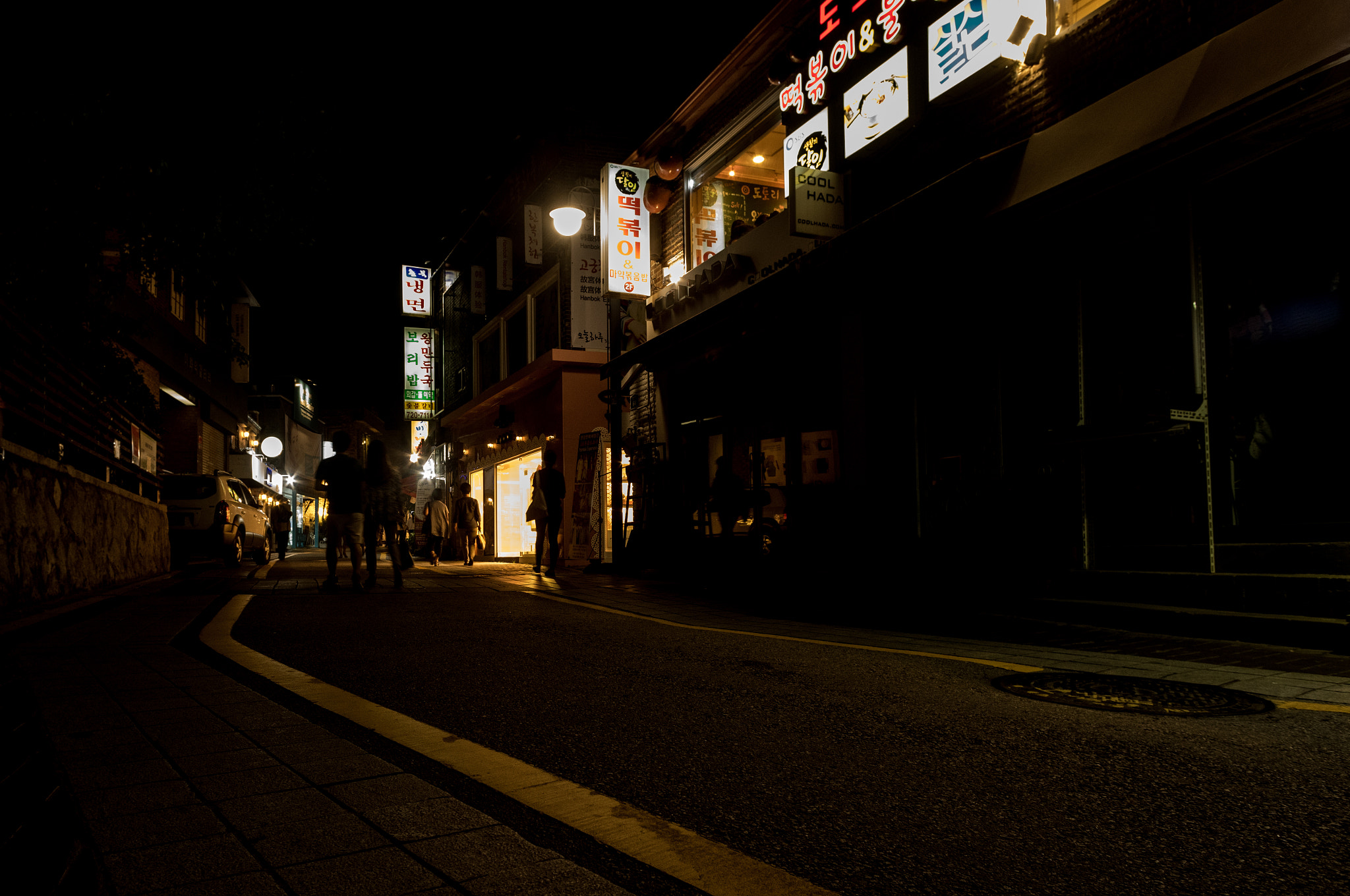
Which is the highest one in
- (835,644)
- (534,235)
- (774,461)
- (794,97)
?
(534,235)

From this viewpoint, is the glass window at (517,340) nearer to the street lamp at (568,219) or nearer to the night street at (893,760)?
the street lamp at (568,219)

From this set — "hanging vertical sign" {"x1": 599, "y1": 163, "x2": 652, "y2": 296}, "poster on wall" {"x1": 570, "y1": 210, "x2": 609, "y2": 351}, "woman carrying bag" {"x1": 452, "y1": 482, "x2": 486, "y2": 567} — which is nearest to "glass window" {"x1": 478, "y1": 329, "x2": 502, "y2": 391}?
"poster on wall" {"x1": 570, "y1": 210, "x2": 609, "y2": 351}

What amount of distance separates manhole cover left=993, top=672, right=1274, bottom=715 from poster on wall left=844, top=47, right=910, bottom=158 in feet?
25.9

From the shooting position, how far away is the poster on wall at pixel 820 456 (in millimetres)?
11961

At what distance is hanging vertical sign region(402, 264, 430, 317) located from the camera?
3247 centimetres

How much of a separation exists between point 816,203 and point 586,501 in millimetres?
9354

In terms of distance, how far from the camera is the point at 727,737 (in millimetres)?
3582

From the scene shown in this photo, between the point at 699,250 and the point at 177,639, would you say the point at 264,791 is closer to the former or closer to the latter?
the point at 177,639

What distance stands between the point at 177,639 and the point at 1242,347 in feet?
31.1

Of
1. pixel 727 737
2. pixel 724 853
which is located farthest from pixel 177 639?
pixel 724 853

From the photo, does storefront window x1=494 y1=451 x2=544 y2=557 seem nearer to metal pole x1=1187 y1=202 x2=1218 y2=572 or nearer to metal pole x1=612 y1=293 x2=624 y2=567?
metal pole x1=612 y1=293 x2=624 y2=567

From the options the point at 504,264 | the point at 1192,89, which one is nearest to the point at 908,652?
the point at 1192,89

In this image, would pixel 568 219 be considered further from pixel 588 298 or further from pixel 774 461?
pixel 774 461

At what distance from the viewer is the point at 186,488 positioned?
17.5m
